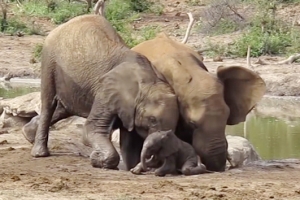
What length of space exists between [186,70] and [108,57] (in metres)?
0.81

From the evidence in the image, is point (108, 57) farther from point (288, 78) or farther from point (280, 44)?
point (280, 44)

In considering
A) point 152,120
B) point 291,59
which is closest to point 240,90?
point 152,120

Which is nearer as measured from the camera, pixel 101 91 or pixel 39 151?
pixel 101 91

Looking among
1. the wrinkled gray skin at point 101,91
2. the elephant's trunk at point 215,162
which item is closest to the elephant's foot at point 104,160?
the wrinkled gray skin at point 101,91

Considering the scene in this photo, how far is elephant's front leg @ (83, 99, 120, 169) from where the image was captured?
343 inches

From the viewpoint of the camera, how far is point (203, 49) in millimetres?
21500

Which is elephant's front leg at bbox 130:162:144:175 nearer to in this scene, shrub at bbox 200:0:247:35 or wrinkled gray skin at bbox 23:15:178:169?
wrinkled gray skin at bbox 23:15:178:169

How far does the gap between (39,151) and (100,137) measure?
983 mm

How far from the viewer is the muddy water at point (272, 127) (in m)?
12.4

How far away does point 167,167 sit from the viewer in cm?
833

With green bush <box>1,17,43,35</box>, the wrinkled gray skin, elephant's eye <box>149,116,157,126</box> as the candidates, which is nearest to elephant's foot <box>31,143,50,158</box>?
the wrinkled gray skin

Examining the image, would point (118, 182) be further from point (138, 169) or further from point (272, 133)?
point (272, 133)

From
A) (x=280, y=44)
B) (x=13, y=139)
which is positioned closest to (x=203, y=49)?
(x=280, y=44)

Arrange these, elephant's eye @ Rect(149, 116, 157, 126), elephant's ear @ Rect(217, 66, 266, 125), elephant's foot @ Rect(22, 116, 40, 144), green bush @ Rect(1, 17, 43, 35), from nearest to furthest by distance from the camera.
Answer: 1. elephant's eye @ Rect(149, 116, 157, 126)
2. elephant's ear @ Rect(217, 66, 266, 125)
3. elephant's foot @ Rect(22, 116, 40, 144)
4. green bush @ Rect(1, 17, 43, 35)
